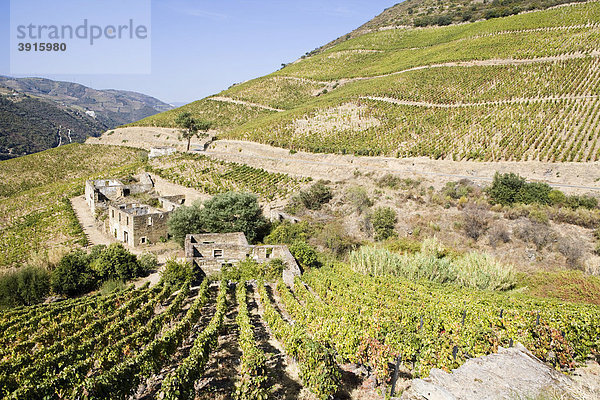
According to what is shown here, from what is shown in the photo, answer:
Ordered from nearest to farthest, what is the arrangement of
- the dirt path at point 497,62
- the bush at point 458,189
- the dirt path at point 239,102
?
the bush at point 458,189
the dirt path at point 497,62
the dirt path at point 239,102

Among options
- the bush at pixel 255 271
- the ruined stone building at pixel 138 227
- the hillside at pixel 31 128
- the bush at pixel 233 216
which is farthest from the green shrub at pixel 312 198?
the hillside at pixel 31 128

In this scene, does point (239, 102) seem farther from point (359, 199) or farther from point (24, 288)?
point (24, 288)

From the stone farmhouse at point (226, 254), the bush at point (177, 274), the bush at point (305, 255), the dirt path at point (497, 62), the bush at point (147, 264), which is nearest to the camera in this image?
the bush at point (177, 274)

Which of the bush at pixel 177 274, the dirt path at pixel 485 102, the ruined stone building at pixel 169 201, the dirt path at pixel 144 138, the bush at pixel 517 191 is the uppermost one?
the dirt path at pixel 485 102

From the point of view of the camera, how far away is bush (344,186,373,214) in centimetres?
2870

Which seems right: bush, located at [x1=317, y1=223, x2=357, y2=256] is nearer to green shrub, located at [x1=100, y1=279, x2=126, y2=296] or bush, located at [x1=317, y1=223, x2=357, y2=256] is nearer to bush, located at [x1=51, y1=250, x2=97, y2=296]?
green shrub, located at [x1=100, y1=279, x2=126, y2=296]

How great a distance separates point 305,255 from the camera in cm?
2095

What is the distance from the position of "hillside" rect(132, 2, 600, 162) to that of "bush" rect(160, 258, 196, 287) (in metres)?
28.2

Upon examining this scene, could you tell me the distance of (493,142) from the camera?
121 feet

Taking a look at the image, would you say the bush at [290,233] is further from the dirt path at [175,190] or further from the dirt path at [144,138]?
the dirt path at [144,138]

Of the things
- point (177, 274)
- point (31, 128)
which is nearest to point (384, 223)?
point (177, 274)

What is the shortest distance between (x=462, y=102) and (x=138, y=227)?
4987 cm

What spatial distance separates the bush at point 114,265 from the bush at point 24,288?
8.56ft

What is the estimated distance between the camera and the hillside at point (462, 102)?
3688 centimetres
